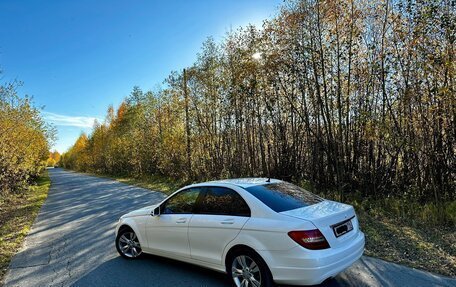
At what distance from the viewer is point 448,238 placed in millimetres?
5949

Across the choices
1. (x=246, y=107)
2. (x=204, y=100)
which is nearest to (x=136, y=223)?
(x=246, y=107)

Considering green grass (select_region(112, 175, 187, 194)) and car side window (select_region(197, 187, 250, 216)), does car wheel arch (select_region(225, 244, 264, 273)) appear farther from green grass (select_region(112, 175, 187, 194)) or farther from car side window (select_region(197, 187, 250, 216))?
green grass (select_region(112, 175, 187, 194))

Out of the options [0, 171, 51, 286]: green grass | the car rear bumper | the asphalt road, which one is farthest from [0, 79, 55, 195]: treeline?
the car rear bumper

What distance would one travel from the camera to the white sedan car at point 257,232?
3461 millimetres

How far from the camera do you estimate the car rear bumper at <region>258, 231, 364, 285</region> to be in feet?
11.1

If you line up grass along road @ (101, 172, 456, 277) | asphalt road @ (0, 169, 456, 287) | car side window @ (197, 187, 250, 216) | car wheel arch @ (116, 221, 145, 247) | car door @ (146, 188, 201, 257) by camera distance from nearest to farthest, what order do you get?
car side window @ (197, 187, 250, 216), asphalt road @ (0, 169, 456, 287), car door @ (146, 188, 201, 257), grass along road @ (101, 172, 456, 277), car wheel arch @ (116, 221, 145, 247)

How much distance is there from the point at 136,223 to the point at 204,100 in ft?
41.6

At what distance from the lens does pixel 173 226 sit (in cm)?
476

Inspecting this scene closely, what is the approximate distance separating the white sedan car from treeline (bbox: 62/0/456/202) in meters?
4.58

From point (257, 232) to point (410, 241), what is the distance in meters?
3.73

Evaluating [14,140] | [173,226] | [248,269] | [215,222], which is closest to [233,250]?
[248,269]

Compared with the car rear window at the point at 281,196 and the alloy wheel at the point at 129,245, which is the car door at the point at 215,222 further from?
the alloy wheel at the point at 129,245

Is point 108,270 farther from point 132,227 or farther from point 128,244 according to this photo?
point 132,227

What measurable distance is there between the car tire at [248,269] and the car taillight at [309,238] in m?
0.51
